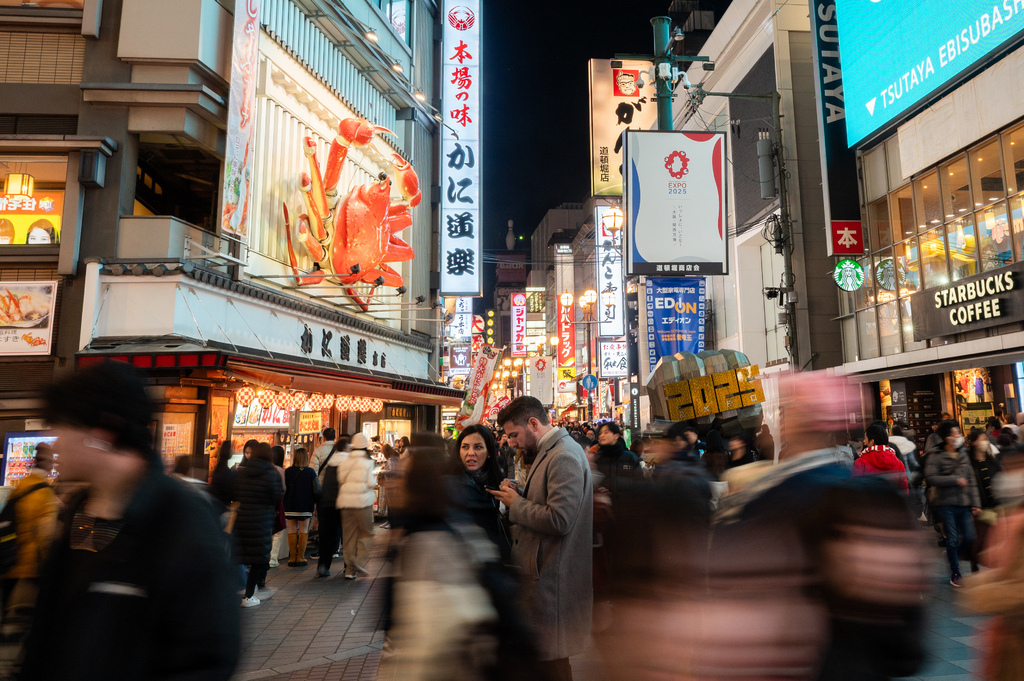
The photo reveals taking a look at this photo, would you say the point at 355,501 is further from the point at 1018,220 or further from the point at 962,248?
the point at 962,248

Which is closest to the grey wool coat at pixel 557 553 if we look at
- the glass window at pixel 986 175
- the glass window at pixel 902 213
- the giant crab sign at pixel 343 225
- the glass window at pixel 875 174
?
the giant crab sign at pixel 343 225

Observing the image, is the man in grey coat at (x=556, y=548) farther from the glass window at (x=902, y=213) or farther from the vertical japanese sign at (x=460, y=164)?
the vertical japanese sign at (x=460, y=164)

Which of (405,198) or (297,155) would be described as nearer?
(297,155)

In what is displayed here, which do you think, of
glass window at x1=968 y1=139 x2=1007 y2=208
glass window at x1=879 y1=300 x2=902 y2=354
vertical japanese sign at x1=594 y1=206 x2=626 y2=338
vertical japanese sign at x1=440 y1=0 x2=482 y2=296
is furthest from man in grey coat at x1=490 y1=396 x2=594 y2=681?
vertical japanese sign at x1=594 y1=206 x2=626 y2=338

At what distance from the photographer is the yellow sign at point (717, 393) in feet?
58.9

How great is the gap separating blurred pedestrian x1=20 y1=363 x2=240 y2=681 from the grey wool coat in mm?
2179

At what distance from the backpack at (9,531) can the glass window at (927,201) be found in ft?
63.1

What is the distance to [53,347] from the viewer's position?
1170 cm

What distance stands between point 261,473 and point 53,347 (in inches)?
219

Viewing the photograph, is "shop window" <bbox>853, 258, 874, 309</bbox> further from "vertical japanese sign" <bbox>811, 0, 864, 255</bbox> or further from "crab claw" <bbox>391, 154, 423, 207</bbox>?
"crab claw" <bbox>391, 154, 423, 207</bbox>

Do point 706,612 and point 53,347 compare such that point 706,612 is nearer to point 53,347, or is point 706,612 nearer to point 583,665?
point 583,665

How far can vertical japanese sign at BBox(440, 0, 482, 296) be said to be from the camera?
23125 millimetres

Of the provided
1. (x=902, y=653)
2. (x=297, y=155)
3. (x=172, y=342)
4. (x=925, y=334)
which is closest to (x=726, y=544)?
(x=902, y=653)

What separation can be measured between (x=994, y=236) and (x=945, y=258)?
173 centimetres
